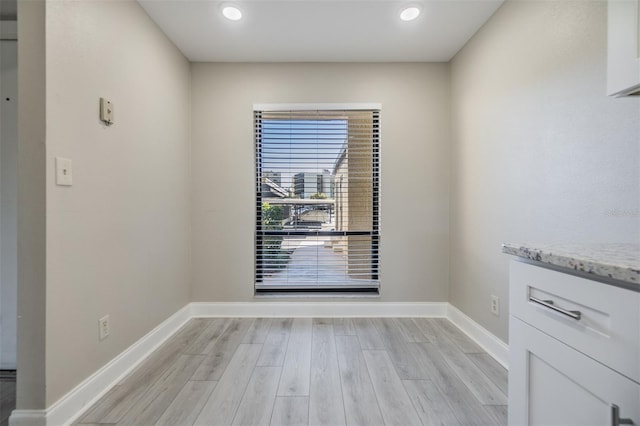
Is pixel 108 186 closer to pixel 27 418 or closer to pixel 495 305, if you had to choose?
pixel 27 418

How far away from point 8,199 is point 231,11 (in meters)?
1.84

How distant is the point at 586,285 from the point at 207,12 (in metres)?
2.46

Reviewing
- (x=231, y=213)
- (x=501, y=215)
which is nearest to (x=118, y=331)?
(x=231, y=213)

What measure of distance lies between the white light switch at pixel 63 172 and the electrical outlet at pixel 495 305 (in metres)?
2.59

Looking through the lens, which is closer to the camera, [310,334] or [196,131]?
[310,334]

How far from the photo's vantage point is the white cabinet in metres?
0.56

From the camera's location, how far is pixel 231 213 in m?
2.54

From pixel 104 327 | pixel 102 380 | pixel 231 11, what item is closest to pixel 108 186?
pixel 104 327

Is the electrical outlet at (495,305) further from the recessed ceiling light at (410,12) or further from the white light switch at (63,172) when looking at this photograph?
the white light switch at (63,172)

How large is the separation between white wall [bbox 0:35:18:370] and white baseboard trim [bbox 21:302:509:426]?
685 millimetres

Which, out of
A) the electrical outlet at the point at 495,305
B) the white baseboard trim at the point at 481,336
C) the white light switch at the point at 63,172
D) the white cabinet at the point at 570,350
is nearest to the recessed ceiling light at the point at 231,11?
the white light switch at the point at 63,172

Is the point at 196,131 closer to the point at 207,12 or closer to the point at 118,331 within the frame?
the point at 207,12

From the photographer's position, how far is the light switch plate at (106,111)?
1491mm

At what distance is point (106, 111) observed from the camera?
1.51 m
